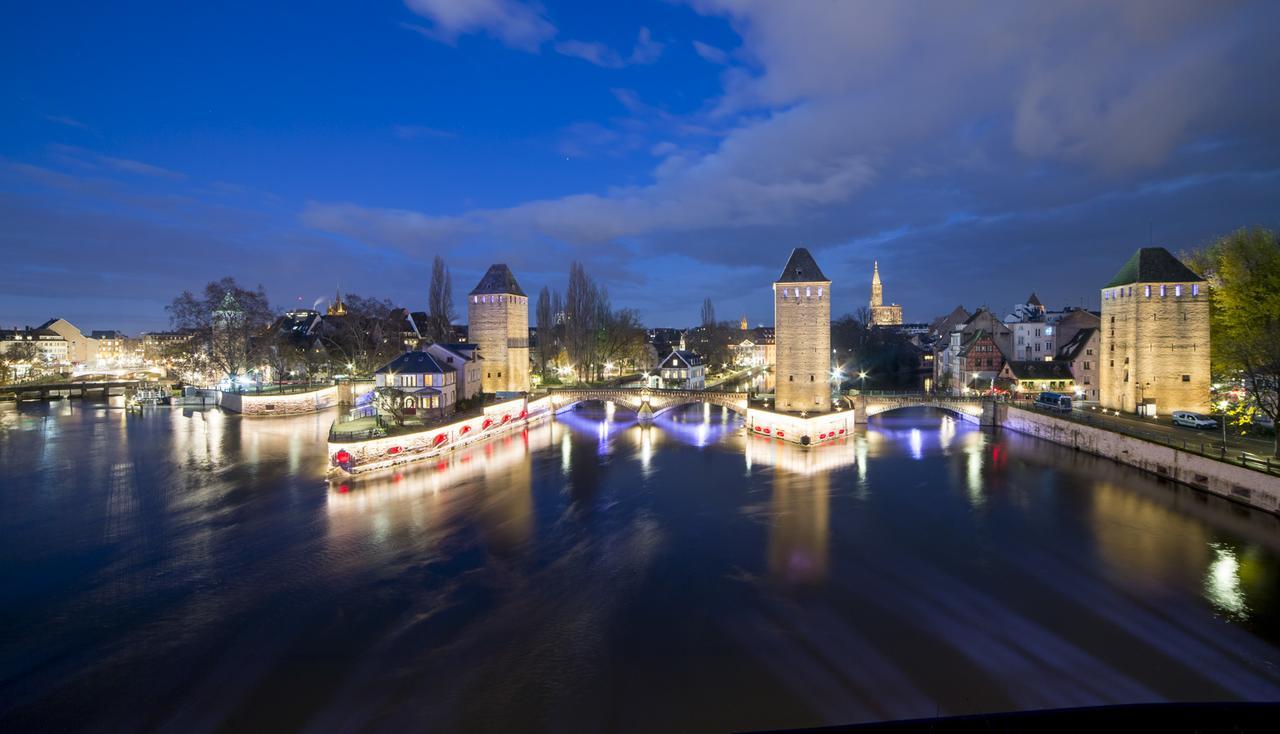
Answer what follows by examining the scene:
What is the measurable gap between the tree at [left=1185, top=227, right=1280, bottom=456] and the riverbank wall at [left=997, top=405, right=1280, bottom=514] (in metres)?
3.07

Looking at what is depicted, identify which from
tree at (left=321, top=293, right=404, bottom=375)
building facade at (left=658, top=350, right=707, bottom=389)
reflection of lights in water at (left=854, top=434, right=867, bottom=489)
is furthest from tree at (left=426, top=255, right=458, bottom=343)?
reflection of lights in water at (left=854, top=434, right=867, bottom=489)

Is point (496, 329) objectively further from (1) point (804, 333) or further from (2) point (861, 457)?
(2) point (861, 457)

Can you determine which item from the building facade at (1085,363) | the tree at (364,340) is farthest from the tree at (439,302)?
the building facade at (1085,363)

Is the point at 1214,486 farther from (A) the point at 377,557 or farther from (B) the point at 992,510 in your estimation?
(A) the point at 377,557

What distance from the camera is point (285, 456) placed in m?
24.6

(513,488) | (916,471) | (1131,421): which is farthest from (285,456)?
(1131,421)

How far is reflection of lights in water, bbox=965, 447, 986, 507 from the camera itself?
18891 mm

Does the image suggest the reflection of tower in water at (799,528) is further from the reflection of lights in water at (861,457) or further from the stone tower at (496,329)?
the stone tower at (496,329)

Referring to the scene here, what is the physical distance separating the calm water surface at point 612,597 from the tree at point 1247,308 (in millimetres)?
5029

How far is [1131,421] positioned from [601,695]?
2707 cm

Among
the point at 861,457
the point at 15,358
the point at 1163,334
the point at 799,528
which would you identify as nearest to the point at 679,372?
the point at 861,457

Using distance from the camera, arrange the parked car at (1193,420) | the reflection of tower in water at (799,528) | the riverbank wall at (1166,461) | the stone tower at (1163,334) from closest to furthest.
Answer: the reflection of tower in water at (799,528), the riverbank wall at (1166,461), the parked car at (1193,420), the stone tower at (1163,334)

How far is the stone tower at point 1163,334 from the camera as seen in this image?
2622cm

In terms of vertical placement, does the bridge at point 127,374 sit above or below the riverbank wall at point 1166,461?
above
